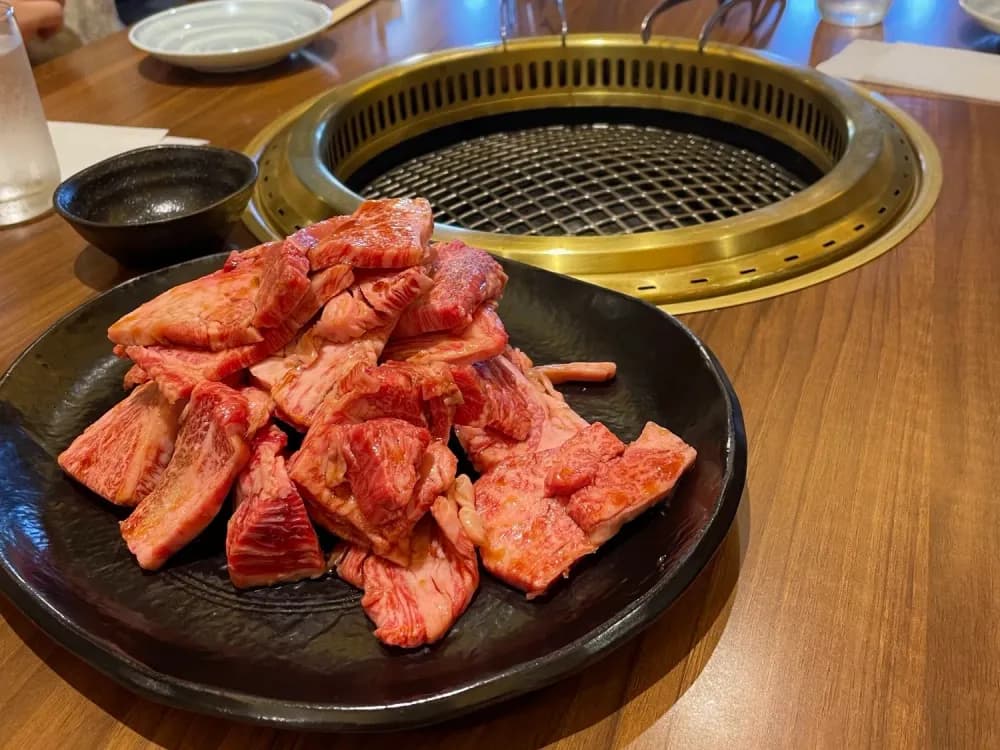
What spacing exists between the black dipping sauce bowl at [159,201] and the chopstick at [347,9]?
1439 millimetres

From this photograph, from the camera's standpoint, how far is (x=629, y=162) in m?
2.38

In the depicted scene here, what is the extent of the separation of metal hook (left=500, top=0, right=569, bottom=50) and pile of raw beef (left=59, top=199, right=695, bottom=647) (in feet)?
5.26

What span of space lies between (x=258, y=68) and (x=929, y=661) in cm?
258

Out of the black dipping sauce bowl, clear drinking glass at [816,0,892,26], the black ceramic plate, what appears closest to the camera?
the black ceramic plate

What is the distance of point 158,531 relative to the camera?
41.9 inches

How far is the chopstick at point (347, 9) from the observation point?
3.14 m

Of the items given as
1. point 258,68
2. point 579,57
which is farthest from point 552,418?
point 258,68

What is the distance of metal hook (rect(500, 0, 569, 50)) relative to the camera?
106 inches

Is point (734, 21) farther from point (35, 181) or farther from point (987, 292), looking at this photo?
point (35, 181)

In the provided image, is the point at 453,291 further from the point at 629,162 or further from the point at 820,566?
the point at 629,162

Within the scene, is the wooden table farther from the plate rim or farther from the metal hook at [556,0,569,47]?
the metal hook at [556,0,569,47]

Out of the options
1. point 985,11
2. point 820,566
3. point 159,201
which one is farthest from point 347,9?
point 820,566

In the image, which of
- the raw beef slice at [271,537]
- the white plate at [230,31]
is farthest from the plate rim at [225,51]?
the raw beef slice at [271,537]

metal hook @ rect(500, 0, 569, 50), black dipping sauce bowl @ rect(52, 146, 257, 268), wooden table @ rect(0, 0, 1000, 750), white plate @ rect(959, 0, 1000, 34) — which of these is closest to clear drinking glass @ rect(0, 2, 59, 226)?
wooden table @ rect(0, 0, 1000, 750)
